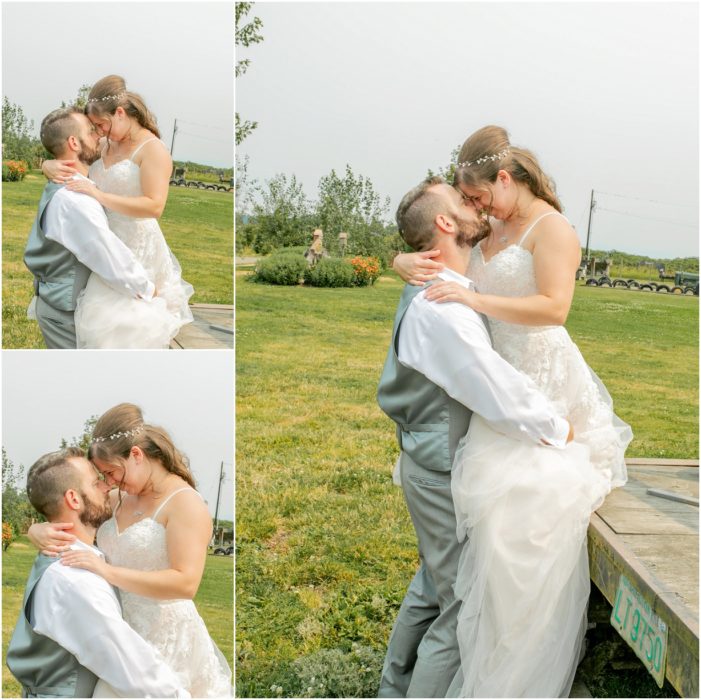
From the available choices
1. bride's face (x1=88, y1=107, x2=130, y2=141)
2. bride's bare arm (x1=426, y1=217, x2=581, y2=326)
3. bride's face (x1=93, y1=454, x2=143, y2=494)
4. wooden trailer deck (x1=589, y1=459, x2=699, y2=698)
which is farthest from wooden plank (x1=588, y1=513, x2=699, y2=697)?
bride's face (x1=88, y1=107, x2=130, y2=141)

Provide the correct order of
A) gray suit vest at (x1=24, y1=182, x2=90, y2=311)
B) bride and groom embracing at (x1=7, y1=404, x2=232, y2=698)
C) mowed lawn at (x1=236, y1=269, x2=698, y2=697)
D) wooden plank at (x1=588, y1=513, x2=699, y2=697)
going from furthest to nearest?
mowed lawn at (x1=236, y1=269, x2=698, y2=697), gray suit vest at (x1=24, y1=182, x2=90, y2=311), bride and groom embracing at (x1=7, y1=404, x2=232, y2=698), wooden plank at (x1=588, y1=513, x2=699, y2=697)

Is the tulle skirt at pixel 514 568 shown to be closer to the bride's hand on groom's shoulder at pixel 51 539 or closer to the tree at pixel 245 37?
the bride's hand on groom's shoulder at pixel 51 539

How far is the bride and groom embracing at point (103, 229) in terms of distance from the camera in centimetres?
309

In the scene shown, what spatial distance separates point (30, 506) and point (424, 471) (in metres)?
1.42

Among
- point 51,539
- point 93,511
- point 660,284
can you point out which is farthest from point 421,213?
point 660,284

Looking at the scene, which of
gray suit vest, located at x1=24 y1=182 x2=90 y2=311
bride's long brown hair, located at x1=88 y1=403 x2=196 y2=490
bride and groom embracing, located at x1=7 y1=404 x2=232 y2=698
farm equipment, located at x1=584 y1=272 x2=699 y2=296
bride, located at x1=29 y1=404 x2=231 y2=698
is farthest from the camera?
farm equipment, located at x1=584 y1=272 x2=699 y2=296

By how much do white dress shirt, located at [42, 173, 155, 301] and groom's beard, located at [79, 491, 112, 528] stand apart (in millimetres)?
720

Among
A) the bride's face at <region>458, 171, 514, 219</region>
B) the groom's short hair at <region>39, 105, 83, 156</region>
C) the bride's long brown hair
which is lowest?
the bride's long brown hair

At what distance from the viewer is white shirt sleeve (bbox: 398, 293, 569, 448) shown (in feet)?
8.88

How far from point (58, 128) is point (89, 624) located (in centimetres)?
162

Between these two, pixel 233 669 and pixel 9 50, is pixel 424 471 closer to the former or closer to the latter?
pixel 233 669

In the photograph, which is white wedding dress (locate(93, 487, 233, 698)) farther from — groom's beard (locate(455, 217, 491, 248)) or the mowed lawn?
groom's beard (locate(455, 217, 491, 248))

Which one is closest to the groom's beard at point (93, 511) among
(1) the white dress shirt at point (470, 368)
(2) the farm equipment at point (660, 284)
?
(1) the white dress shirt at point (470, 368)

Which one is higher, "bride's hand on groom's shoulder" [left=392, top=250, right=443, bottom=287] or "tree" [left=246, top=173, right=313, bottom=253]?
"tree" [left=246, top=173, right=313, bottom=253]
